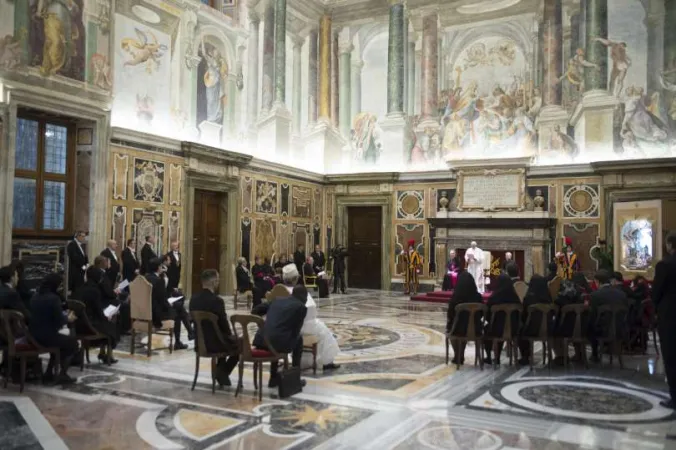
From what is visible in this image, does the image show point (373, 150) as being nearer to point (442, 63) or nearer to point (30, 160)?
point (442, 63)

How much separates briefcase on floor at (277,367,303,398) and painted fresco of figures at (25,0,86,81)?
25.0 ft

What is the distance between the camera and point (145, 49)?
12703mm

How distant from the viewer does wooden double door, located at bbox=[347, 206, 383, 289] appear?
18219 mm

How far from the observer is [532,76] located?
1691 cm

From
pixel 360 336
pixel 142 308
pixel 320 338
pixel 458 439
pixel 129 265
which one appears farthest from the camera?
pixel 129 265

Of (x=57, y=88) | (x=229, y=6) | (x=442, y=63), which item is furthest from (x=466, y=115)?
(x=57, y=88)

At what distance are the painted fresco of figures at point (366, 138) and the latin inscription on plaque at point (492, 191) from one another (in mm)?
3202

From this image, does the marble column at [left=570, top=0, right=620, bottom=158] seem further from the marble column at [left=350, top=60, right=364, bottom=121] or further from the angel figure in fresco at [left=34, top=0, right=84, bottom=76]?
the angel figure in fresco at [left=34, top=0, right=84, bottom=76]

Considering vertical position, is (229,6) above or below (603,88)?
above

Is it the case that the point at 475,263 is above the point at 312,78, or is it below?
below

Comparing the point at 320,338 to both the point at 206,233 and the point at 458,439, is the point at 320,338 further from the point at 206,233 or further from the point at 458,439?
the point at 206,233

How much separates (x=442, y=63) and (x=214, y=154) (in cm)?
830

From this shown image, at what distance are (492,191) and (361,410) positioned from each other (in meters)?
12.4

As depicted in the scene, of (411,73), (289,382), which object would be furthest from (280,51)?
(289,382)
